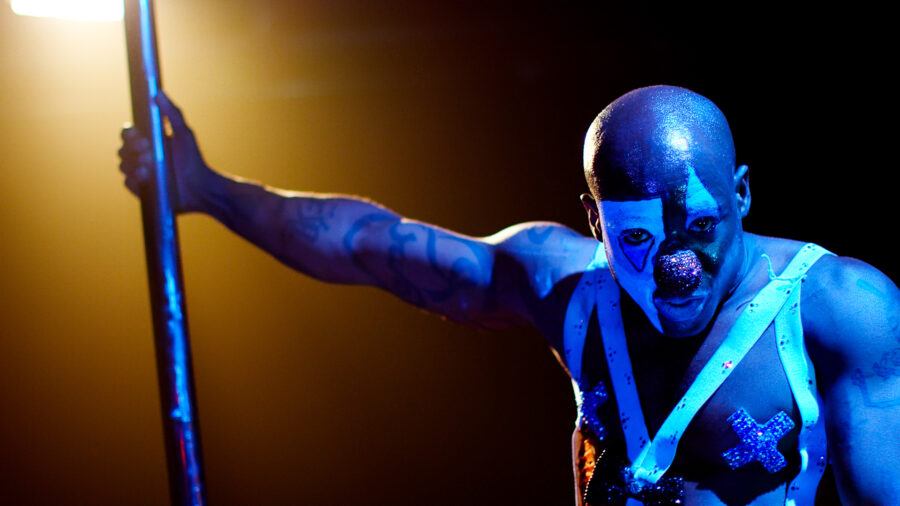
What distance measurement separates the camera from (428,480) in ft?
12.0

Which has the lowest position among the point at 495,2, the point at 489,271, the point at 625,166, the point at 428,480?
the point at 428,480

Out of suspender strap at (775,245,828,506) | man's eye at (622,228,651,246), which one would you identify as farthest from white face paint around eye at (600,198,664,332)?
suspender strap at (775,245,828,506)

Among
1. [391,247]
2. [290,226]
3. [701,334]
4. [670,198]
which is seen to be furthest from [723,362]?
[290,226]

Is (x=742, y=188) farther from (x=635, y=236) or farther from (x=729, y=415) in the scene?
(x=729, y=415)

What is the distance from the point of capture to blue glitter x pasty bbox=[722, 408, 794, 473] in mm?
1476

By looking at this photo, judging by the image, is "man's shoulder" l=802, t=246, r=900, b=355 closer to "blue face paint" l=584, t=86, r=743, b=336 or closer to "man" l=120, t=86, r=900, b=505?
"man" l=120, t=86, r=900, b=505

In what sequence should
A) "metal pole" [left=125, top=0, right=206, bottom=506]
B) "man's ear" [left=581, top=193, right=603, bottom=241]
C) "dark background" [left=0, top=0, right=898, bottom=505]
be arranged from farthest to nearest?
"dark background" [left=0, top=0, right=898, bottom=505], "man's ear" [left=581, top=193, right=603, bottom=241], "metal pole" [left=125, top=0, right=206, bottom=506]

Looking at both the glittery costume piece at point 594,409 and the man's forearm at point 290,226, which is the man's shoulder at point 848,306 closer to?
the glittery costume piece at point 594,409

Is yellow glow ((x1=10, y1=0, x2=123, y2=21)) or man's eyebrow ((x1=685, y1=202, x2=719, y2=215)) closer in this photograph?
man's eyebrow ((x1=685, y1=202, x2=719, y2=215))

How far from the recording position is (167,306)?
3.93 feet

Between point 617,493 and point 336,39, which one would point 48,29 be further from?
point 617,493

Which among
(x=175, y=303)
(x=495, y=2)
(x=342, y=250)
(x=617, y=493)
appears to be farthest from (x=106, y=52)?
(x=617, y=493)

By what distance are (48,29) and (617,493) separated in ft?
10.1

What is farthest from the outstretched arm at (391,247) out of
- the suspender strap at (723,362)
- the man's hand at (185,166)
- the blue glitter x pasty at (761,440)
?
the blue glitter x pasty at (761,440)
